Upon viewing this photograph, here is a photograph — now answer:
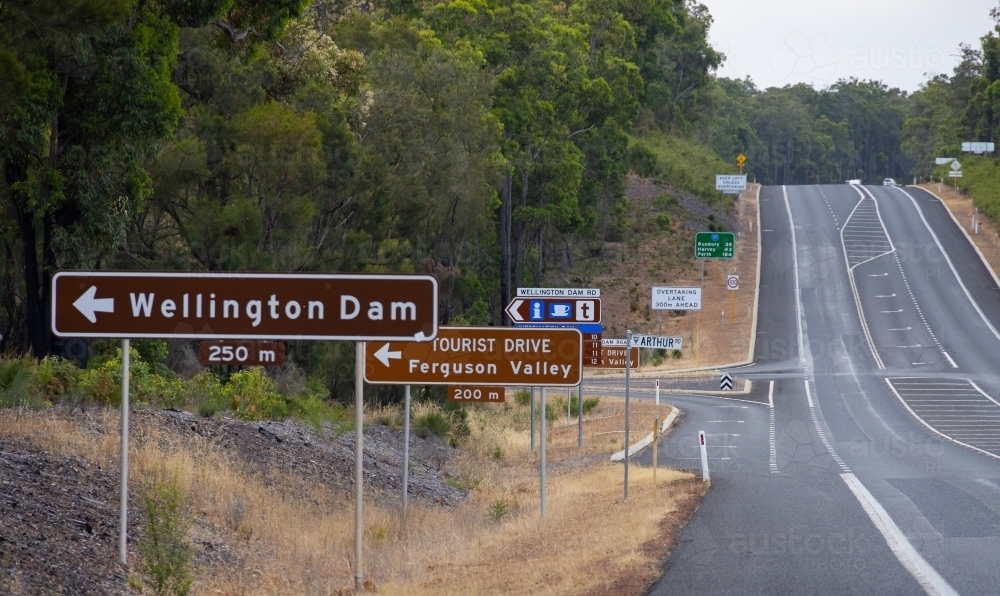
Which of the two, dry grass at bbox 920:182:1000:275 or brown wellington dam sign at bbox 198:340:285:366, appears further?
dry grass at bbox 920:182:1000:275

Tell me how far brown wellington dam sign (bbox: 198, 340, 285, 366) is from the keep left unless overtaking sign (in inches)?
616

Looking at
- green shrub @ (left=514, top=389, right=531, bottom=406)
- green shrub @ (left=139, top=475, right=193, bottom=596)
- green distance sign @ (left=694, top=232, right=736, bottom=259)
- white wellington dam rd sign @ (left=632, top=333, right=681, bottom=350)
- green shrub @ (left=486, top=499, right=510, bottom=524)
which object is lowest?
green shrub @ (left=514, top=389, right=531, bottom=406)

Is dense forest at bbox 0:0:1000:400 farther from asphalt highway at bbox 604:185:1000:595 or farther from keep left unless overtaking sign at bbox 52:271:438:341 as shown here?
asphalt highway at bbox 604:185:1000:595

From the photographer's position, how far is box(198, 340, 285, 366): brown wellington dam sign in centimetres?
2470

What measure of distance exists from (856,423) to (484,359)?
2102 centimetres

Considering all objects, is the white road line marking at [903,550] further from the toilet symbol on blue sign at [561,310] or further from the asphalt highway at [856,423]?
the toilet symbol on blue sign at [561,310]

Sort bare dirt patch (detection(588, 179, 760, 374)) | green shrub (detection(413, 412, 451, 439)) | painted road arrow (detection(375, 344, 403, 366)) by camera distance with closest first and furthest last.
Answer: painted road arrow (detection(375, 344, 403, 366)), green shrub (detection(413, 412, 451, 439)), bare dirt patch (detection(588, 179, 760, 374))

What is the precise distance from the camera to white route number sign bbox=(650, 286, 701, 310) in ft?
151

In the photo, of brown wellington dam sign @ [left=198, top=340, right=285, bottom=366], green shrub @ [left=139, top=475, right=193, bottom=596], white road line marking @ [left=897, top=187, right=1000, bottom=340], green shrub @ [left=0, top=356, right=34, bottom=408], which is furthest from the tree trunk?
green shrub @ [left=139, top=475, right=193, bottom=596]

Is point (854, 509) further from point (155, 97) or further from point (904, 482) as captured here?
point (155, 97)

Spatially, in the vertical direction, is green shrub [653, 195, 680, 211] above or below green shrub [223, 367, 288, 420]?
above

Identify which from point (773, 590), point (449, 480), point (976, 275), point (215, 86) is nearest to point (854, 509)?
point (773, 590)

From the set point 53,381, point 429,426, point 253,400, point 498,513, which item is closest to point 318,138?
point 429,426

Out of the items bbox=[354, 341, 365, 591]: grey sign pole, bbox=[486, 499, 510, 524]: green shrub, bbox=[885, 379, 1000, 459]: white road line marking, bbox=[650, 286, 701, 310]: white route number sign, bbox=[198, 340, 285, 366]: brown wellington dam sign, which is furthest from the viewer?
bbox=[650, 286, 701, 310]: white route number sign
